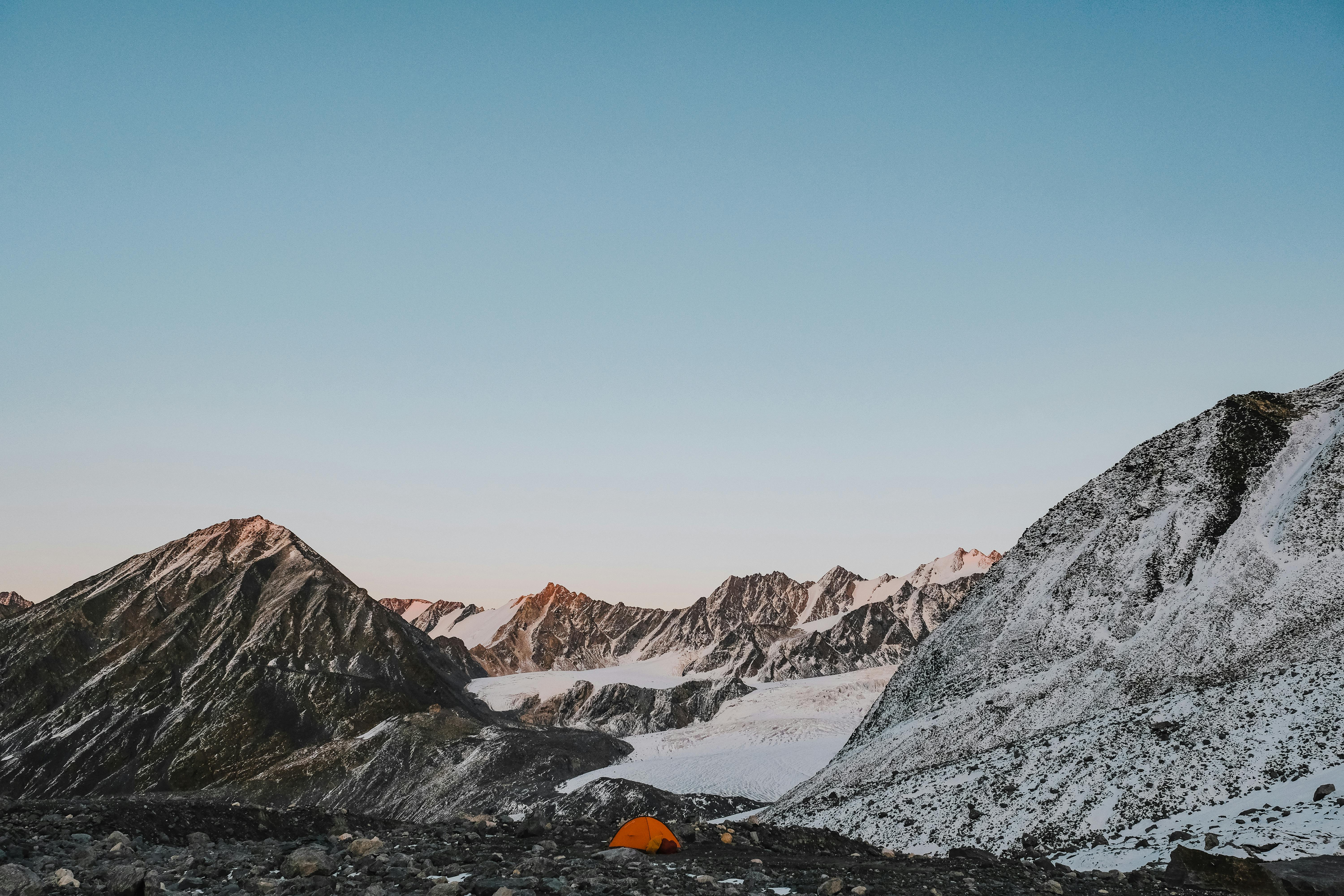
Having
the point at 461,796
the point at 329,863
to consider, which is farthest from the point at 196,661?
the point at 329,863

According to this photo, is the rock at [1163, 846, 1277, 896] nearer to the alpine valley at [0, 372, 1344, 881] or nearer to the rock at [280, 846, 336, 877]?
the alpine valley at [0, 372, 1344, 881]

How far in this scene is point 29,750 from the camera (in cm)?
13212

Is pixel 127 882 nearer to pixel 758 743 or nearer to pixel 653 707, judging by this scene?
pixel 758 743

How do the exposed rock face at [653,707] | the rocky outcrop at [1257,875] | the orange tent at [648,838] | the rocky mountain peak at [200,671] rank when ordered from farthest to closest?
the exposed rock face at [653,707] < the rocky mountain peak at [200,671] < the orange tent at [648,838] < the rocky outcrop at [1257,875]

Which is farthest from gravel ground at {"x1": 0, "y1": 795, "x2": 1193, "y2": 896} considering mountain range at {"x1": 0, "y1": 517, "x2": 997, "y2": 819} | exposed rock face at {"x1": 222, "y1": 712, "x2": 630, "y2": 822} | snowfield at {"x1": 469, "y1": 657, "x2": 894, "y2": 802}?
exposed rock face at {"x1": 222, "y1": 712, "x2": 630, "y2": 822}

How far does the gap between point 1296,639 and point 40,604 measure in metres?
212

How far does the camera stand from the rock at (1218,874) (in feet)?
68.2

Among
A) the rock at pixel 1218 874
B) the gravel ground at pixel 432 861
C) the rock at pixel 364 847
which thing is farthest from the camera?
the rock at pixel 1218 874

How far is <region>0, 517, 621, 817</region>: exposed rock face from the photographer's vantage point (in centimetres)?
12556

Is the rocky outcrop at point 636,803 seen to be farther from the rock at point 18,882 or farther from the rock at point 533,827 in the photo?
the rock at point 18,882

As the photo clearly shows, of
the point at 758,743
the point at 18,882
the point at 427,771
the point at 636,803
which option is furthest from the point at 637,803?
the point at 18,882

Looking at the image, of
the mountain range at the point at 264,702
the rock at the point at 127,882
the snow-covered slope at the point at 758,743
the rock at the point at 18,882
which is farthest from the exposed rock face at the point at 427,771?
the rock at the point at 18,882

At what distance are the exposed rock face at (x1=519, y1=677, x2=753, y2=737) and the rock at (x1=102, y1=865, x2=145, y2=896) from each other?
557 feet

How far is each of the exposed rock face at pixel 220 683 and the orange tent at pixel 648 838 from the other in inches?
3642
